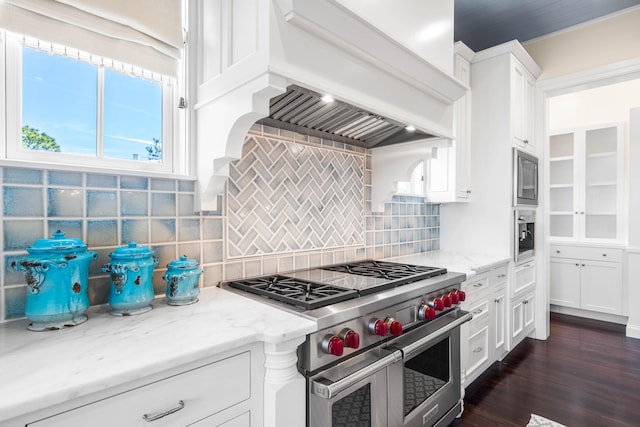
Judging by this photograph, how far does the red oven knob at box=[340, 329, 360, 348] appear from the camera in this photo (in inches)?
47.4

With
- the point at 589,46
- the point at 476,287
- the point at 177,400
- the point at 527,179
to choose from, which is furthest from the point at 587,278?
the point at 177,400

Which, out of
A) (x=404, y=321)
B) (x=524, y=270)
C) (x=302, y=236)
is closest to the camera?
(x=404, y=321)

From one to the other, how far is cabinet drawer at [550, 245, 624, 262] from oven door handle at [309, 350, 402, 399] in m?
3.89

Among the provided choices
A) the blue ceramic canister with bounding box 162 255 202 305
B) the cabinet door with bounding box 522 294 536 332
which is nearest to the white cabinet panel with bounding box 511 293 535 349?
the cabinet door with bounding box 522 294 536 332

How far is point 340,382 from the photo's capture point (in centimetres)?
114

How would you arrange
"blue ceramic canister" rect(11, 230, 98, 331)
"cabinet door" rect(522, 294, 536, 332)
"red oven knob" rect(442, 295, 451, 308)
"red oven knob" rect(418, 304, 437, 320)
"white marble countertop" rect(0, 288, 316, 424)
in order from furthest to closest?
"cabinet door" rect(522, 294, 536, 332)
"red oven knob" rect(442, 295, 451, 308)
"red oven knob" rect(418, 304, 437, 320)
"blue ceramic canister" rect(11, 230, 98, 331)
"white marble countertop" rect(0, 288, 316, 424)

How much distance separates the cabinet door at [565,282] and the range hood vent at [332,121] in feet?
10.9

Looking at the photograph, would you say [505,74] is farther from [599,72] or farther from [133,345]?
[133,345]

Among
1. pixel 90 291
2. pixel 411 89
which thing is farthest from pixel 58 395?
pixel 411 89

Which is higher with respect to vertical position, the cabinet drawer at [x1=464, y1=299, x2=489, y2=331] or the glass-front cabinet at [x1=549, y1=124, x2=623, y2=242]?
the glass-front cabinet at [x1=549, y1=124, x2=623, y2=242]

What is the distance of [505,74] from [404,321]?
241 cm

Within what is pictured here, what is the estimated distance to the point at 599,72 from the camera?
119 inches

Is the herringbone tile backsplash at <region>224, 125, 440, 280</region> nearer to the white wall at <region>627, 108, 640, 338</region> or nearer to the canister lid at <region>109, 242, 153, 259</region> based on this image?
the canister lid at <region>109, 242, 153, 259</region>

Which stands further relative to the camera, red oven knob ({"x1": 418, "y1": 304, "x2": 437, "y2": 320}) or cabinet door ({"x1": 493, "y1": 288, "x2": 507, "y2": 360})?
cabinet door ({"x1": 493, "y1": 288, "x2": 507, "y2": 360})
